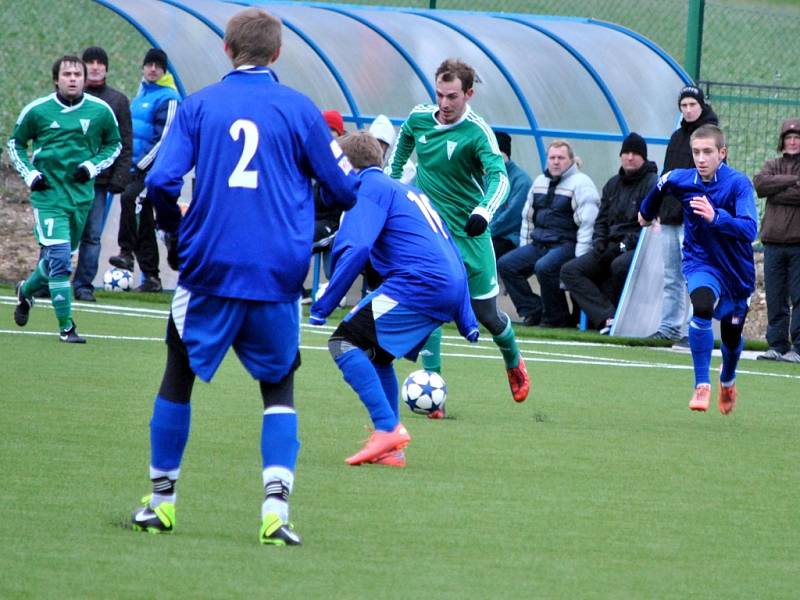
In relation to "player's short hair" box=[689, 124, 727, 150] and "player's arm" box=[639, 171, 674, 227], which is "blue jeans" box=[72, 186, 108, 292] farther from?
"player's short hair" box=[689, 124, 727, 150]

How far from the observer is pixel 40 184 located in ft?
41.6

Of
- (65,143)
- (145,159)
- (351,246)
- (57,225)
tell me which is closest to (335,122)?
(145,159)

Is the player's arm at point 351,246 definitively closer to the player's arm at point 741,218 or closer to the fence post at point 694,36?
the player's arm at point 741,218

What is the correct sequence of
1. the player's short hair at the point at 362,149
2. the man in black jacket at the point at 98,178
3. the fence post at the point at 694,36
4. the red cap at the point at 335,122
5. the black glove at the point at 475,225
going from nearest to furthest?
1. the player's short hair at the point at 362,149
2. the black glove at the point at 475,225
3. the red cap at the point at 335,122
4. the man in black jacket at the point at 98,178
5. the fence post at the point at 694,36

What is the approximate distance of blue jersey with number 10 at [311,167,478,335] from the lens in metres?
8.15

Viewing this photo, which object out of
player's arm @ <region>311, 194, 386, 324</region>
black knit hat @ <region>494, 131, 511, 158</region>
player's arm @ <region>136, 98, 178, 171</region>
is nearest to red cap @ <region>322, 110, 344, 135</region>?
black knit hat @ <region>494, 131, 511, 158</region>

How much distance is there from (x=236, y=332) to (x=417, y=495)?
152cm

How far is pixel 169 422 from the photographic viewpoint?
5.92 meters

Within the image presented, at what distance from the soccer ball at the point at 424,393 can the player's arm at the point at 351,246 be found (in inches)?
62.0

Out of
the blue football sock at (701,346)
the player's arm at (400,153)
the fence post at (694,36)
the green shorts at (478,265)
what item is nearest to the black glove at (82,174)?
the player's arm at (400,153)

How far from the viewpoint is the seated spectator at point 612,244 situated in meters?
15.9

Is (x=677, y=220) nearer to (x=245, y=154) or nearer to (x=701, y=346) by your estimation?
(x=701, y=346)

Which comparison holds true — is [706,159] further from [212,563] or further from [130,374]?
[212,563]

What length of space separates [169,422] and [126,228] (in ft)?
39.1
